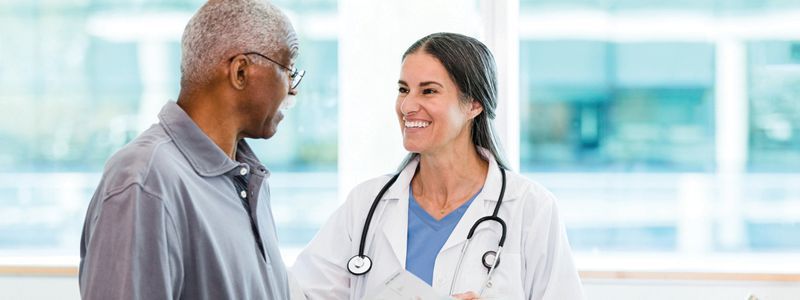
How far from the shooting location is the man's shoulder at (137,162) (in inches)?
39.4

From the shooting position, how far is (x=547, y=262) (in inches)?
73.9

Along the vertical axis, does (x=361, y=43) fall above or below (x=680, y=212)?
above

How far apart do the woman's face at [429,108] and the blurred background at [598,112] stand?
0.68 meters

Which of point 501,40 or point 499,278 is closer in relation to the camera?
point 499,278

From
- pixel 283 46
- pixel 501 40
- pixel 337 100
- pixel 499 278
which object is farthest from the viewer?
pixel 337 100

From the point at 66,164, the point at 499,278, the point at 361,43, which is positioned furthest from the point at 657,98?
the point at 66,164

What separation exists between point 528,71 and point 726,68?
0.65 m

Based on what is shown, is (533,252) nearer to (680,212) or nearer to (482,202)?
(482,202)

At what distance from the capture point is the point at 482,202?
1.96 meters

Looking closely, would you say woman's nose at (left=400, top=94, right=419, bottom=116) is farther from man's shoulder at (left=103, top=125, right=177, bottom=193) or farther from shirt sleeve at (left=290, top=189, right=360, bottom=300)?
man's shoulder at (left=103, top=125, right=177, bottom=193)

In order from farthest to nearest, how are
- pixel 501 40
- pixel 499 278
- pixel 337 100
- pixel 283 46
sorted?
pixel 337 100 < pixel 501 40 < pixel 499 278 < pixel 283 46

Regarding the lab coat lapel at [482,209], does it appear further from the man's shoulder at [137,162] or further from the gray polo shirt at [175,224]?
the man's shoulder at [137,162]

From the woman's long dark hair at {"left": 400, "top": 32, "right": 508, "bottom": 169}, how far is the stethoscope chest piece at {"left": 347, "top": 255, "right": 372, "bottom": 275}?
417 millimetres

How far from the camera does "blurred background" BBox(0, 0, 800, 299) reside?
2.72m
